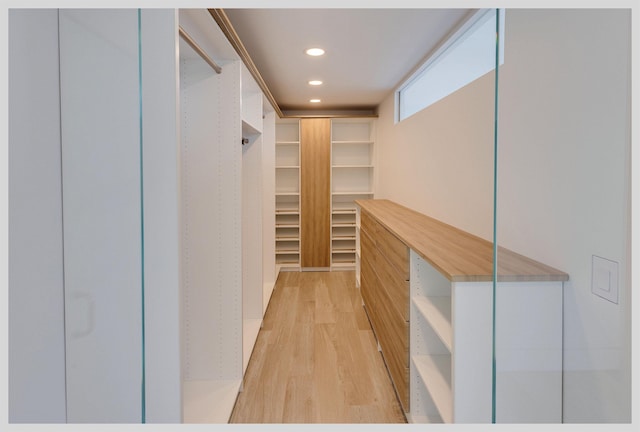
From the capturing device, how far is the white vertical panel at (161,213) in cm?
138

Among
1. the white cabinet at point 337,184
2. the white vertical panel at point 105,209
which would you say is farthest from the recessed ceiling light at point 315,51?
the white vertical panel at point 105,209

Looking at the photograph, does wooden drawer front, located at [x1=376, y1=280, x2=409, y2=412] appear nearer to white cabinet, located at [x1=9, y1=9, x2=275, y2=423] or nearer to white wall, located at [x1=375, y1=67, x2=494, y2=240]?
white wall, located at [x1=375, y1=67, x2=494, y2=240]

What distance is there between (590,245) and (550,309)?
437mm

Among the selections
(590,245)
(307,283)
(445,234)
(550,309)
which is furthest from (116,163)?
(307,283)

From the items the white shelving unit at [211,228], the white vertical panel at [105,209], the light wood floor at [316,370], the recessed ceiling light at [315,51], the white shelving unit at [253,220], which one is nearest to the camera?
the white vertical panel at [105,209]

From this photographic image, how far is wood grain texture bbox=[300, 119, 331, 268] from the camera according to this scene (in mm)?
5777

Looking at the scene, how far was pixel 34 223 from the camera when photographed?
95 cm

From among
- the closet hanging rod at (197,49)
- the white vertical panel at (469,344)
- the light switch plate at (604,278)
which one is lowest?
the white vertical panel at (469,344)

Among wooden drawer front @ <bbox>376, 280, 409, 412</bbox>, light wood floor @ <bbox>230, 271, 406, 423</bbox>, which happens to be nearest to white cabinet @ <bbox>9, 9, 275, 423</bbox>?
light wood floor @ <bbox>230, 271, 406, 423</bbox>

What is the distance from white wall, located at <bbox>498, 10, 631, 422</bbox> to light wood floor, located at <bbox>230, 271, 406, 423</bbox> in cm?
150

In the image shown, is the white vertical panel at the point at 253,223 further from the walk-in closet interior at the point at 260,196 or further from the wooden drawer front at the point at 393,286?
the wooden drawer front at the point at 393,286

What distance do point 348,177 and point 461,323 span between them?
4860 mm

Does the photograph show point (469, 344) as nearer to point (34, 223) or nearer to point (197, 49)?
point (34, 223)

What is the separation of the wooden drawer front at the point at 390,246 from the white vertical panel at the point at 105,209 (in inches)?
65.4
